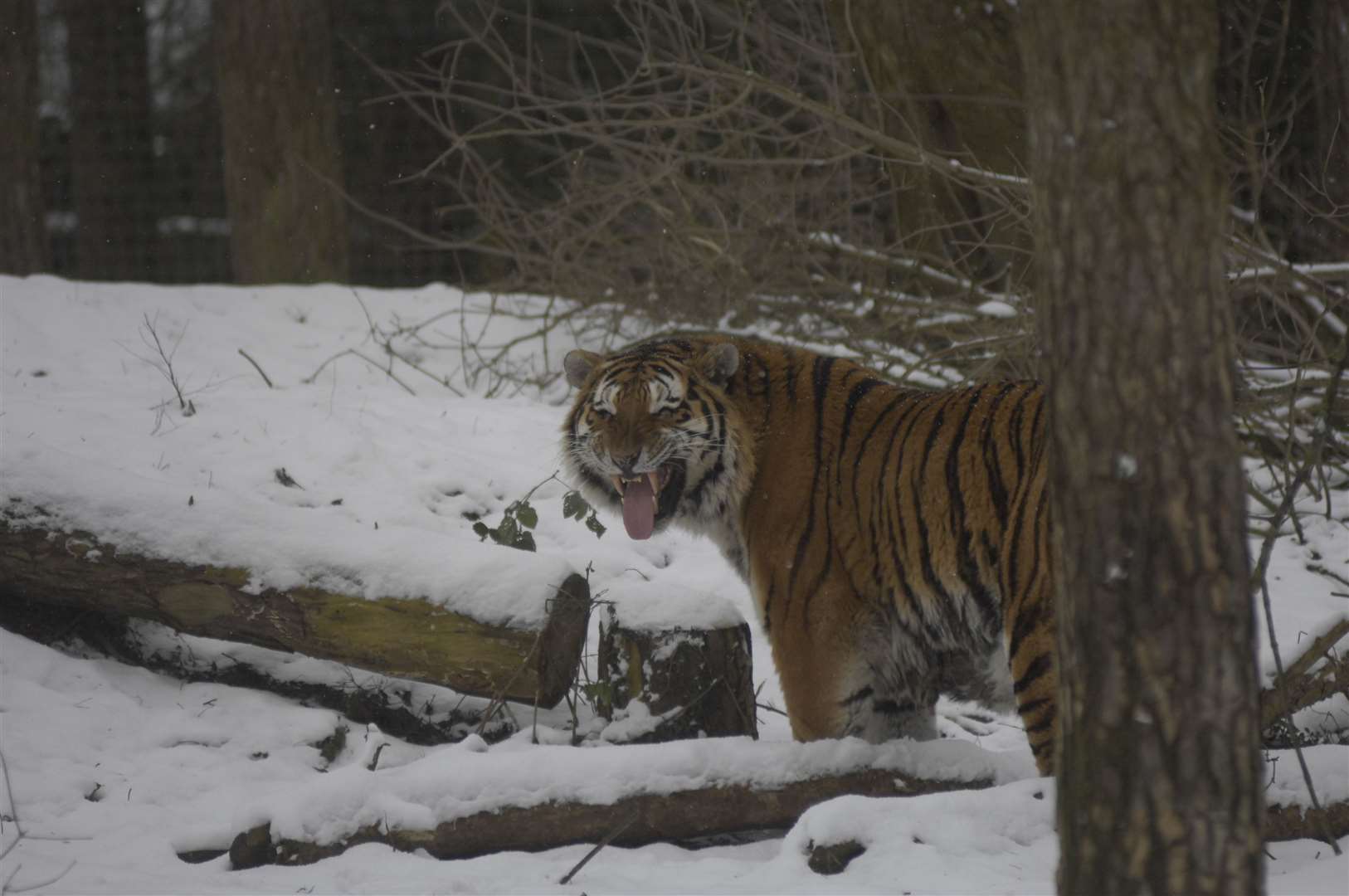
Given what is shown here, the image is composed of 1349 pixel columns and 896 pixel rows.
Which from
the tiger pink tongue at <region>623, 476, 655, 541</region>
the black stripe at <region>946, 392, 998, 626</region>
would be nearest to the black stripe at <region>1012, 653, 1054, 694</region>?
the black stripe at <region>946, 392, 998, 626</region>

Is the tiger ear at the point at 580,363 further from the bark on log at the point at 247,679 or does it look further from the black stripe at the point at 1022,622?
the black stripe at the point at 1022,622

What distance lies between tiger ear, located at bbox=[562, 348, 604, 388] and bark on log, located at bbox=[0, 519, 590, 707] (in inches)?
27.3

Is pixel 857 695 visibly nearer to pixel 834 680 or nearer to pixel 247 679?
pixel 834 680

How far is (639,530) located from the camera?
3.68 m

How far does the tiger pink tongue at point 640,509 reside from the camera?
3684 mm

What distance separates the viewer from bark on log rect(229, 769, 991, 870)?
2832 mm

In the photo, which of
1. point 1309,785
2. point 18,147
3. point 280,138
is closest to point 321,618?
point 1309,785

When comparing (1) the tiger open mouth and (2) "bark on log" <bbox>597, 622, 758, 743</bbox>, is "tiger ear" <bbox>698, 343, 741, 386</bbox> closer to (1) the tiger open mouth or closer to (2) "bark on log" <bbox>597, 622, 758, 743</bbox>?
(1) the tiger open mouth

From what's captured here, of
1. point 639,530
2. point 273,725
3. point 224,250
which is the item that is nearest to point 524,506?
point 639,530

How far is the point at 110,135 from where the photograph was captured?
1162 cm

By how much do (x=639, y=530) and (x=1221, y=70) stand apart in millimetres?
3834

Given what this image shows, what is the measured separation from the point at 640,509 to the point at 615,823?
1002mm

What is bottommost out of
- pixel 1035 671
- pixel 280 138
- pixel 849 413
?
pixel 1035 671

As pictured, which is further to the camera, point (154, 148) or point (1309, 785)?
point (154, 148)
